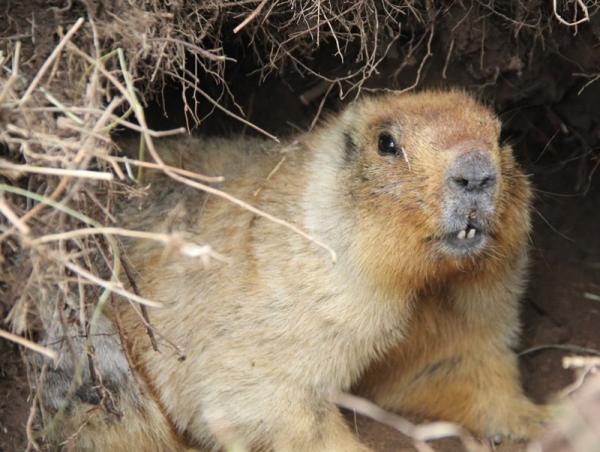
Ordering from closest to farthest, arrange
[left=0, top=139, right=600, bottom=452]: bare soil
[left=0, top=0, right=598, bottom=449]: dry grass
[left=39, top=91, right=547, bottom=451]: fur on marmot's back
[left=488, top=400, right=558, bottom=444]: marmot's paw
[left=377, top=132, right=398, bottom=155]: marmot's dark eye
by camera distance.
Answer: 1. [left=0, top=0, right=598, bottom=449]: dry grass
2. [left=39, top=91, right=547, bottom=451]: fur on marmot's back
3. [left=377, top=132, right=398, bottom=155]: marmot's dark eye
4. [left=488, top=400, right=558, bottom=444]: marmot's paw
5. [left=0, top=139, right=600, bottom=452]: bare soil

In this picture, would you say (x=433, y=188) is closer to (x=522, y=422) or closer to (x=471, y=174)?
(x=471, y=174)

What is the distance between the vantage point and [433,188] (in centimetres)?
470

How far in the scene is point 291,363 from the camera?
5.21 meters

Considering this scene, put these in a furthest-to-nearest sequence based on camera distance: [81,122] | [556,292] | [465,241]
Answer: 1. [556,292]
2. [465,241]
3. [81,122]

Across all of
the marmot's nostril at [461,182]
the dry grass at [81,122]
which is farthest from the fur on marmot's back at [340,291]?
the dry grass at [81,122]

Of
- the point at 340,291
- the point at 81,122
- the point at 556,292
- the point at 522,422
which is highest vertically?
the point at 81,122

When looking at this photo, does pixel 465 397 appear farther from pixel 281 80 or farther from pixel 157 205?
pixel 281 80

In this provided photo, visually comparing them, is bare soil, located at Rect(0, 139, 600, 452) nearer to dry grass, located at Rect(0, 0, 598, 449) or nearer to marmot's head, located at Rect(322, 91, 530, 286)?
marmot's head, located at Rect(322, 91, 530, 286)

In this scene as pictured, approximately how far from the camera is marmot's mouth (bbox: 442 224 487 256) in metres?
4.77

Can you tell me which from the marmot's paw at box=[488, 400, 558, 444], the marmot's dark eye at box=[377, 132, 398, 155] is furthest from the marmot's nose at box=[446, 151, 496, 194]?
the marmot's paw at box=[488, 400, 558, 444]

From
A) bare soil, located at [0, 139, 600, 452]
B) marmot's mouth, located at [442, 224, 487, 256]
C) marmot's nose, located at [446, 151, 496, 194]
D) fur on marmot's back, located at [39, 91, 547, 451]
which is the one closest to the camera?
marmot's nose, located at [446, 151, 496, 194]

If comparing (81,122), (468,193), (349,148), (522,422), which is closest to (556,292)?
(522,422)

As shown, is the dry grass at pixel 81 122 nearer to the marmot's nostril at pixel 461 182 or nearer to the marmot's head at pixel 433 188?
the marmot's head at pixel 433 188

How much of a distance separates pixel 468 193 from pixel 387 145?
25.0 inches
